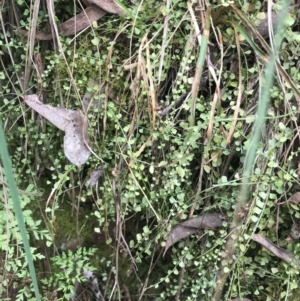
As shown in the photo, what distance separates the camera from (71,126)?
1.12 meters

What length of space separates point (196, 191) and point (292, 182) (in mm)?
253

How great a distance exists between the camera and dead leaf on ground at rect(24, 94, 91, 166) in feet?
3.67

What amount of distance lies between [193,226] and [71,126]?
43 centimetres

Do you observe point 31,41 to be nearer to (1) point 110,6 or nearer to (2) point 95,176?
(1) point 110,6

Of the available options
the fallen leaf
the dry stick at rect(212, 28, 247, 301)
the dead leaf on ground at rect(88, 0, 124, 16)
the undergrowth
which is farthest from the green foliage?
the dead leaf on ground at rect(88, 0, 124, 16)

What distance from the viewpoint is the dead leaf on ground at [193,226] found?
3.71ft

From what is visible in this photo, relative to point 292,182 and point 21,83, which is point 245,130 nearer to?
point 292,182

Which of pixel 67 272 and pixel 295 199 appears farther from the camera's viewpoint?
pixel 67 272

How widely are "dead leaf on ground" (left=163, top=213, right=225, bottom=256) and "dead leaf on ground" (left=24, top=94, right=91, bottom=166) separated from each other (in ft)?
1.06

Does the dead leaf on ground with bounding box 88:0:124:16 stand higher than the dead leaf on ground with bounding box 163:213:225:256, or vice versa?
the dead leaf on ground with bounding box 88:0:124:16

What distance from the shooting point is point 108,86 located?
1120 millimetres

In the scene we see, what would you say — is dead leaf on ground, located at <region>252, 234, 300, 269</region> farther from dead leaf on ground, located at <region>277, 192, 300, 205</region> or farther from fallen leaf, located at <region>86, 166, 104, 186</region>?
fallen leaf, located at <region>86, 166, 104, 186</region>

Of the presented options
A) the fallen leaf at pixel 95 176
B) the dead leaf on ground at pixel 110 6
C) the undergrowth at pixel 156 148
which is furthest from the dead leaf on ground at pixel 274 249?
the dead leaf on ground at pixel 110 6

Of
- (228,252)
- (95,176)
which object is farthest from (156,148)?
(228,252)
